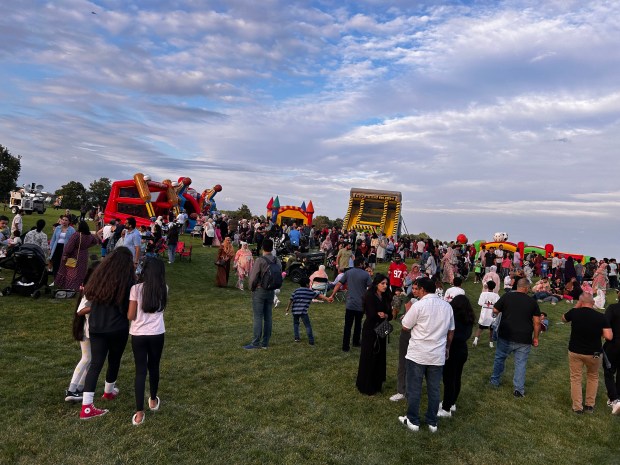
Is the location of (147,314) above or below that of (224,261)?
above

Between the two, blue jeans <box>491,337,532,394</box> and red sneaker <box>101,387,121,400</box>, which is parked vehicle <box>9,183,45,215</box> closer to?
red sneaker <box>101,387,121,400</box>

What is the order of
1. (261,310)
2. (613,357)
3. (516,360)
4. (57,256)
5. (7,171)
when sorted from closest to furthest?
(613,357)
(516,360)
(261,310)
(57,256)
(7,171)

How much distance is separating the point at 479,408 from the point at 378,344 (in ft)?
5.65

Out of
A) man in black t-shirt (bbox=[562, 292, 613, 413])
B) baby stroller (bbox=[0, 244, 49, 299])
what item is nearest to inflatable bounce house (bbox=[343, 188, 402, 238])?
baby stroller (bbox=[0, 244, 49, 299])

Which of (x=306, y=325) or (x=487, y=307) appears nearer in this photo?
(x=306, y=325)

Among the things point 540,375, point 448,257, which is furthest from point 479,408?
point 448,257

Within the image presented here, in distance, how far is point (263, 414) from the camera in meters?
5.00

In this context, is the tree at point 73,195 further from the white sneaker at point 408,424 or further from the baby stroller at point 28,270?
the white sneaker at point 408,424

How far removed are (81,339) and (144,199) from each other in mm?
19904

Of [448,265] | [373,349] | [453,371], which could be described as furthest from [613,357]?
[448,265]

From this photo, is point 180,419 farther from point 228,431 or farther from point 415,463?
point 415,463

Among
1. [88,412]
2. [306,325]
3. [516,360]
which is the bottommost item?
[88,412]

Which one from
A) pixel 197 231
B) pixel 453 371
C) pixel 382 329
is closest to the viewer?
pixel 453 371

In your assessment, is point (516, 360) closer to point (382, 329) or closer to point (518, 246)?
point (382, 329)
